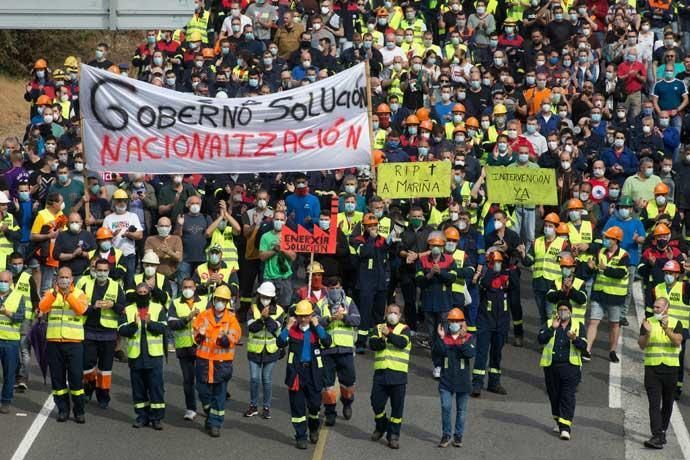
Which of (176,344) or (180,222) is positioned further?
(180,222)

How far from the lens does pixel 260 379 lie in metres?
22.2

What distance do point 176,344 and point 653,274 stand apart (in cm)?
704

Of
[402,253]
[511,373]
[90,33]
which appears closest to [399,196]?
[402,253]

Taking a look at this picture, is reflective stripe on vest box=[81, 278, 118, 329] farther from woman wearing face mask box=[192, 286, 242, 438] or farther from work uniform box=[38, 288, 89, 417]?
woman wearing face mask box=[192, 286, 242, 438]

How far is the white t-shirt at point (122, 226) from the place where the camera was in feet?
82.7

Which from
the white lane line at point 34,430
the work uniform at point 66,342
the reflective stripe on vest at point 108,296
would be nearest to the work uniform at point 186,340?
the reflective stripe on vest at point 108,296

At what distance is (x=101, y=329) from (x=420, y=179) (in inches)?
222

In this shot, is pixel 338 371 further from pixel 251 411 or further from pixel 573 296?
pixel 573 296

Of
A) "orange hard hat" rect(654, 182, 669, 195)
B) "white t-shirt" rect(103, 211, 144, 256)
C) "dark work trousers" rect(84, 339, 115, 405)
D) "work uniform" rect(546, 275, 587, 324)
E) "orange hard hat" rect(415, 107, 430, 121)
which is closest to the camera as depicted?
"dark work trousers" rect(84, 339, 115, 405)

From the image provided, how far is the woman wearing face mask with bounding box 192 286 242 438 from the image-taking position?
841 inches

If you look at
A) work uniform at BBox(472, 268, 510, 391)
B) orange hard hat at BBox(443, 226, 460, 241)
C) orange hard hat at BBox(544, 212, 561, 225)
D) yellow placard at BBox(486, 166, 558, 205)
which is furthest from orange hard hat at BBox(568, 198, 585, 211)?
orange hard hat at BBox(443, 226, 460, 241)

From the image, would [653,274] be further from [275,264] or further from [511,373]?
[275,264]

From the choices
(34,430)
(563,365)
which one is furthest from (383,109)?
(34,430)

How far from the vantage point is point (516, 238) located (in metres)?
24.9
